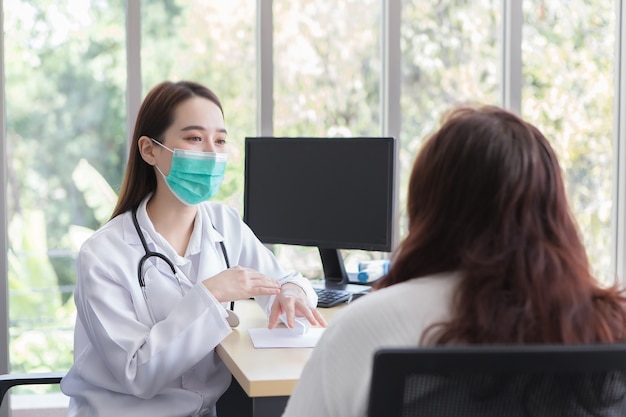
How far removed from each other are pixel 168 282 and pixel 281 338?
30 cm

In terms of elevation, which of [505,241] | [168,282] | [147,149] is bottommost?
[168,282]

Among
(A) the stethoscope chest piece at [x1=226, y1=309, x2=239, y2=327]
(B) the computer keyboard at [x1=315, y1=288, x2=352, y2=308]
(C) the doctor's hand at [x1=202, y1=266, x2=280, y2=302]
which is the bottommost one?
(B) the computer keyboard at [x1=315, y1=288, x2=352, y2=308]

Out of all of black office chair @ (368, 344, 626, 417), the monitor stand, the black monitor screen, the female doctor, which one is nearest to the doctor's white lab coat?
the female doctor

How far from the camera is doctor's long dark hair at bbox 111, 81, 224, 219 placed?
1.99 m

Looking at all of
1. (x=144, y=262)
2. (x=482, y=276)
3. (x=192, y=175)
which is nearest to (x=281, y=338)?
(x=144, y=262)

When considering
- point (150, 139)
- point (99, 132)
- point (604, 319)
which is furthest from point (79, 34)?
point (604, 319)

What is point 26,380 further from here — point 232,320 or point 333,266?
point 333,266

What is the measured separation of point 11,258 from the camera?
9.43 feet

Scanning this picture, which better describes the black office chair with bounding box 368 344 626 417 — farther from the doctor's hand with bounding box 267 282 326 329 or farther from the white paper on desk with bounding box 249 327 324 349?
the doctor's hand with bounding box 267 282 326 329

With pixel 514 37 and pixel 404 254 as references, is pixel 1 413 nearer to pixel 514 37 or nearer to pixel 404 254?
pixel 404 254

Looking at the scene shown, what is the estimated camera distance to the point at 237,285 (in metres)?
1.81

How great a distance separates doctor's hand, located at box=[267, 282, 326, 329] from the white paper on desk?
0.8 inches

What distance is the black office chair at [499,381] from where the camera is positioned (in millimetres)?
840

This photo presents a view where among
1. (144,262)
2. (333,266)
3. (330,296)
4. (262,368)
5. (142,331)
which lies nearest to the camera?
(262,368)
